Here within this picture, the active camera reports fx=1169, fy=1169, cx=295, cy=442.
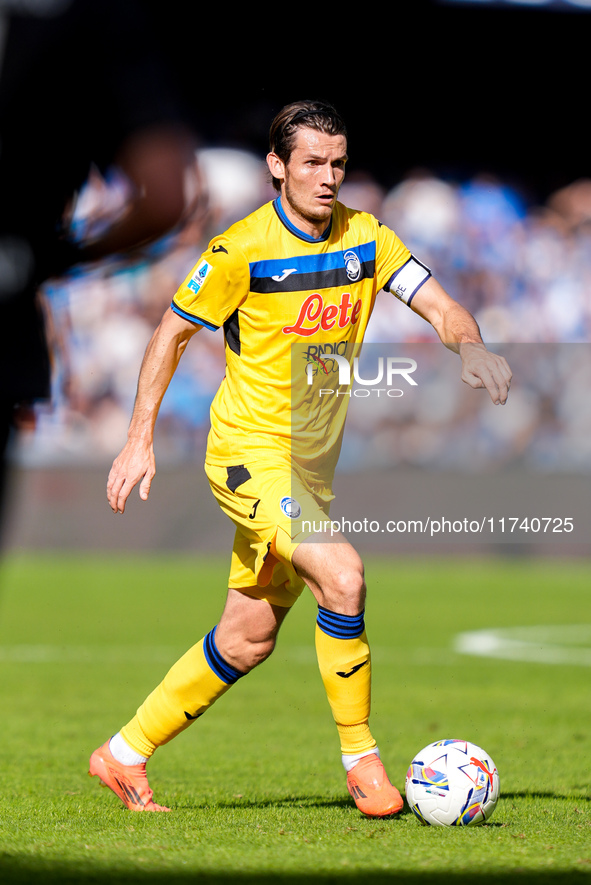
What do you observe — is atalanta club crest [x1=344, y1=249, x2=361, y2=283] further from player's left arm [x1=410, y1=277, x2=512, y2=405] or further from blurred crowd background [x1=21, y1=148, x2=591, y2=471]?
blurred crowd background [x1=21, y1=148, x2=591, y2=471]

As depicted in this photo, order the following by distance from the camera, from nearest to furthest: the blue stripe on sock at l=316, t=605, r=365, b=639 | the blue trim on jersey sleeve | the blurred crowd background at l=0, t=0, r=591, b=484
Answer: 1. the blue stripe on sock at l=316, t=605, r=365, b=639
2. the blue trim on jersey sleeve
3. the blurred crowd background at l=0, t=0, r=591, b=484

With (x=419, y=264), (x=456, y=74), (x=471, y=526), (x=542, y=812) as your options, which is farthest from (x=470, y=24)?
(x=542, y=812)

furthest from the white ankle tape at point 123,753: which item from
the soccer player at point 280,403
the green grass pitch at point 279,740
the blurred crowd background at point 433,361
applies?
the blurred crowd background at point 433,361

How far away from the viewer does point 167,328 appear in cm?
398

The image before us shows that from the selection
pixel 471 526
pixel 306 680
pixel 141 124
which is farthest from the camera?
pixel 471 526

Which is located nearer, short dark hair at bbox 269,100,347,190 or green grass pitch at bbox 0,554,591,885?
green grass pitch at bbox 0,554,591,885

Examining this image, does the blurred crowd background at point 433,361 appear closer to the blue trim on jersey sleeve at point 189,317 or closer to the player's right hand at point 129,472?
the blue trim on jersey sleeve at point 189,317

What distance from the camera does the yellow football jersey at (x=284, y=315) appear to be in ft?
13.1

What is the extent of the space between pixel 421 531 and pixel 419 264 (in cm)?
1072

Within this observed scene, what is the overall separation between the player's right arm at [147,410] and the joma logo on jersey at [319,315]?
0.36m

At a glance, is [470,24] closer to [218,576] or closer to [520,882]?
[218,576]

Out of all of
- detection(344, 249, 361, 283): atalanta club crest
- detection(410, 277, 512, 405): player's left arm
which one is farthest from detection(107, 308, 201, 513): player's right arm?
detection(410, 277, 512, 405): player's left arm

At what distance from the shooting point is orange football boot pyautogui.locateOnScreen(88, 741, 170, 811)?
4020mm

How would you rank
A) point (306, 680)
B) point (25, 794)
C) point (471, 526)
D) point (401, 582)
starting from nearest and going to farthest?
point (25, 794), point (306, 680), point (401, 582), point (471, 526)
